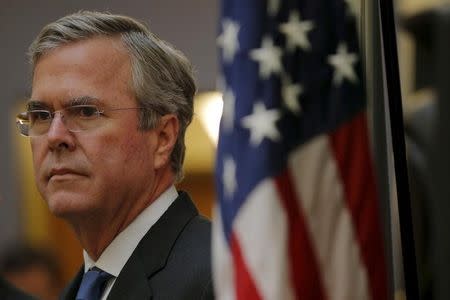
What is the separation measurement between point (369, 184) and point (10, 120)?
5284mm

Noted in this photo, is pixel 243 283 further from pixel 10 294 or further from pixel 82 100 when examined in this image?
pixel 10 294

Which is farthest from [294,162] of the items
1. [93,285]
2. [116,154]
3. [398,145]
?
[93,285]

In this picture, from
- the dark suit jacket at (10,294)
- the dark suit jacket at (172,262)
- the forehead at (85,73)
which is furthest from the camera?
the dark suit jacket at (10,294)

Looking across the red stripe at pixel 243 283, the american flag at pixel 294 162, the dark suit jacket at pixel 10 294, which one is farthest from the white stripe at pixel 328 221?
the dark suit jacket at pixel 10 294

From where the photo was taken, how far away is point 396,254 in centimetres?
207

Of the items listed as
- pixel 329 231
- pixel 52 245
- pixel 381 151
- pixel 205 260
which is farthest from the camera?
pixel 52 245

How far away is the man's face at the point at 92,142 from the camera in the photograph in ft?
8.34

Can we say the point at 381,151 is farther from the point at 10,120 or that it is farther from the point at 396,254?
the point at 10,120

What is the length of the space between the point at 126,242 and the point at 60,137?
0.28 metres

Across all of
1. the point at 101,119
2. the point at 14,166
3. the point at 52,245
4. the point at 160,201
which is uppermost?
the point at 101,119

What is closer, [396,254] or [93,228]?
[396,254]

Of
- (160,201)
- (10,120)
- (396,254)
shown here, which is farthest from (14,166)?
(396,254)

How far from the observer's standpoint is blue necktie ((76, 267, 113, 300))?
2594 mm

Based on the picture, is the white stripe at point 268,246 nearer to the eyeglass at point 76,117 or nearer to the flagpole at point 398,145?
the flagpole at point 398,145
